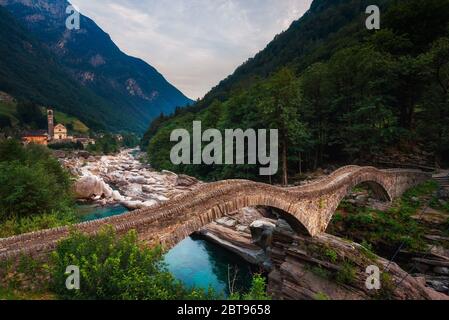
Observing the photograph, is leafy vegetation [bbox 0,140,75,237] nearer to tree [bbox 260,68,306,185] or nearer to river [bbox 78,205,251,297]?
river [bbox 78,205,251,297]

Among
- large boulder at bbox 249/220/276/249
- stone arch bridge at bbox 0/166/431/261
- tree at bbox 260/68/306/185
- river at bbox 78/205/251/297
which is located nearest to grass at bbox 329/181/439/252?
stone arch bridge at bbox 0/166/431/261

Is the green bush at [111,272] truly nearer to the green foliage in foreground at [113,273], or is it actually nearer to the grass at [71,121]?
the green foliage in foreground at [113,273]

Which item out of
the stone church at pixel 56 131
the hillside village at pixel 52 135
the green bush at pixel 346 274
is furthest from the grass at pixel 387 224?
the stone church at pixel 56 131

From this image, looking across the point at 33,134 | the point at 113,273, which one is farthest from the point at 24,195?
the point at 33,134

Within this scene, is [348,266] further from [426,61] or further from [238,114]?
[238,114]

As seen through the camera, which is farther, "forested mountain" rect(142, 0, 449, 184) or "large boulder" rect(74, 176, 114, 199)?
"large boulder" rect(74, 176, 114, 199)

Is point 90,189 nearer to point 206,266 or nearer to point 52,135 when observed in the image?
point 206,266
